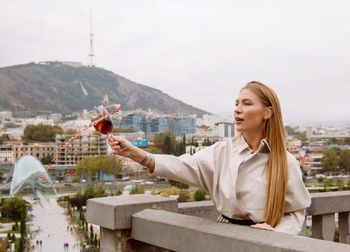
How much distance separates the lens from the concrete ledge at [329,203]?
2.90 m

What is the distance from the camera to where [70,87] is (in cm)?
14138

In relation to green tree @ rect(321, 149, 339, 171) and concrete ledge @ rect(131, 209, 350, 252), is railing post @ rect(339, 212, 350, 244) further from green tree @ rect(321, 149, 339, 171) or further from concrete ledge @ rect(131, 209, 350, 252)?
green tree @ rect(321, 149, 339, 171)

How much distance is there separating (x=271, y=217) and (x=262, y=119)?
1.41 ft

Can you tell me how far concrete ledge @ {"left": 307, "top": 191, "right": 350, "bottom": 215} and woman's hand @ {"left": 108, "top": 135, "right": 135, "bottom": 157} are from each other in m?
1.57

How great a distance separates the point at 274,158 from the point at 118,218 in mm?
819

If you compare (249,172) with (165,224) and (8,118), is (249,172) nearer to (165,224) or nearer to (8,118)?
(165,224)

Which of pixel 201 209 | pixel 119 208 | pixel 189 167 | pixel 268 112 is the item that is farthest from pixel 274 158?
pixel 201 209

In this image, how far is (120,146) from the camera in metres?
1.82

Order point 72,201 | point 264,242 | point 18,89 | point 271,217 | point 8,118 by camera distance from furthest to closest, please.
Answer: point 18,89 < point 8,118 < point 72,201 < point 271,217 < point 264,242

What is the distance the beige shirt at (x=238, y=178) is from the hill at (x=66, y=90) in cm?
11316

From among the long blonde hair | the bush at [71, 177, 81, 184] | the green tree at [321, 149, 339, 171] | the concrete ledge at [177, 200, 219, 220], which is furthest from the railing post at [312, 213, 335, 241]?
the green tree at [321, 149, 339, 171]

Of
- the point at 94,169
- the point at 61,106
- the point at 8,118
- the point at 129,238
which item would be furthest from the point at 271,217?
the point at 61,106

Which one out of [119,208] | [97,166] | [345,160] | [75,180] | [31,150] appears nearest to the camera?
[119,208]

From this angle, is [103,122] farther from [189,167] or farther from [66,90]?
[66,90]
